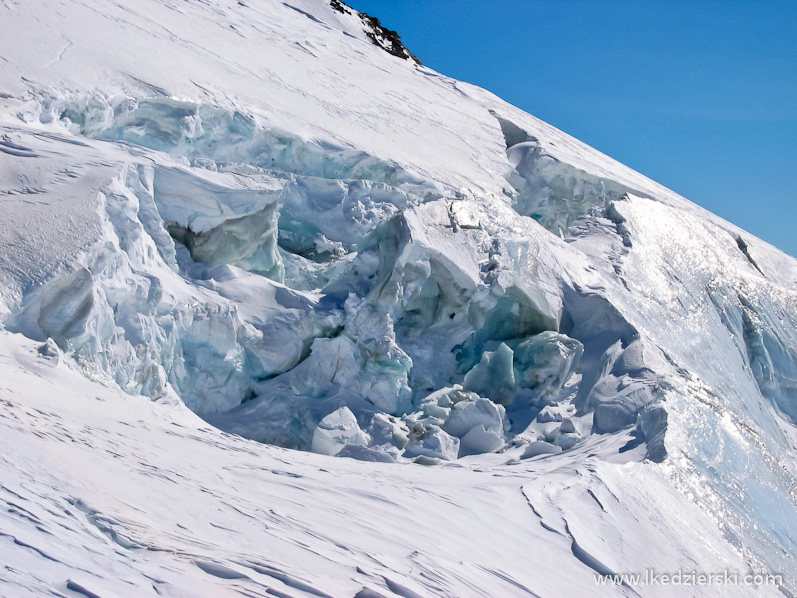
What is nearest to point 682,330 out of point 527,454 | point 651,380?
point 651,380

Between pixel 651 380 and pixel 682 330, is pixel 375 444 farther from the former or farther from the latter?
pixel 682 330

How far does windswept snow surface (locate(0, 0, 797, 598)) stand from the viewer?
287 cm

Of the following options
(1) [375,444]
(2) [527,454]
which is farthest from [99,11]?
(2) [527,454]

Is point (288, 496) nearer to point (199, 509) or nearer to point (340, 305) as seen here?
point (199, 509)

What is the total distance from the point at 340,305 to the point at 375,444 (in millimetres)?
1138

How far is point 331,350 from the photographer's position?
Result: 546 centimetres

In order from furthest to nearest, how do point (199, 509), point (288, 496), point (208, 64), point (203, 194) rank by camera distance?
point (208, 64)
point (203, 194)
point (288, 496)
point (199, 509)

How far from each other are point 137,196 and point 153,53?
224 centimetres

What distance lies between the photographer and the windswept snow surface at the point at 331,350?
2.87 m

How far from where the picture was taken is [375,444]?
5.07m

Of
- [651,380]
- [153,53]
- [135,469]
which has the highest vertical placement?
[153,53]

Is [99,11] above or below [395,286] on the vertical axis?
above

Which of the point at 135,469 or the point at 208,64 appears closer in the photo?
the point at 135,469

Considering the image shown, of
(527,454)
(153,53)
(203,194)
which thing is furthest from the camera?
(153,53)
